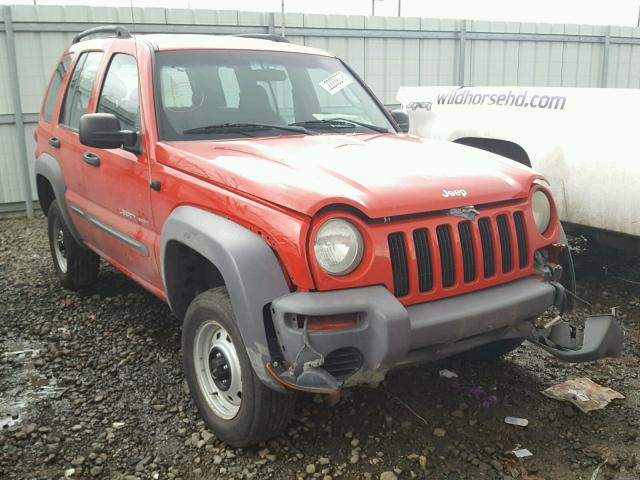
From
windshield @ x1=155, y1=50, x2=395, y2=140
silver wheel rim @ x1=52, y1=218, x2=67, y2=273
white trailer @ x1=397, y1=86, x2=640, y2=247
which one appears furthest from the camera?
silver wheel rim @ x1=52, y1=218, x2=67, y2=273

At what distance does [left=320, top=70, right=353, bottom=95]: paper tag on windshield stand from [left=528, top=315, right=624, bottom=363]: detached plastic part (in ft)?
6.86

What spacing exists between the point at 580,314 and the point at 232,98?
3036 millimetres

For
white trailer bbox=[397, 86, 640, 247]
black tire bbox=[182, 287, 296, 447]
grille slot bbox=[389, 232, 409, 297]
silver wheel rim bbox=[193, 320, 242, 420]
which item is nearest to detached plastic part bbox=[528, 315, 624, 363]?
grille slot bbox=[389, 232, 409, 297]

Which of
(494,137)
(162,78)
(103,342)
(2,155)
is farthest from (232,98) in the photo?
(2,155)

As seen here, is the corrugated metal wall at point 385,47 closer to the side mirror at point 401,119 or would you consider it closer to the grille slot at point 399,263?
the side mirror at point 401,119

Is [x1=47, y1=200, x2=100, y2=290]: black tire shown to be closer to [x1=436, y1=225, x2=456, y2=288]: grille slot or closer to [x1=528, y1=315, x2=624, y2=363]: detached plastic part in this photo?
[x1=436, y1=225, x2=456, y2=288]: grille slot

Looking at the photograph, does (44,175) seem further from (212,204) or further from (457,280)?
(457,280)

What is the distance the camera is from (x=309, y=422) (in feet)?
10.9

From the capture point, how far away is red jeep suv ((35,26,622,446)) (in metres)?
2.62

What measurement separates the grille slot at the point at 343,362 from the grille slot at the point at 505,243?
89 centimetres

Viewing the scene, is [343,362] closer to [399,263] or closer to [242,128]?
[399,263]

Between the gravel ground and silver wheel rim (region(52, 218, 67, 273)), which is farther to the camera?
silver wheel rim (region(52, 218, 67, 273))

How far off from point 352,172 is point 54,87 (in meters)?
3.41

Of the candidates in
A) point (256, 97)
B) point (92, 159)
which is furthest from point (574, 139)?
point (92, 159)
